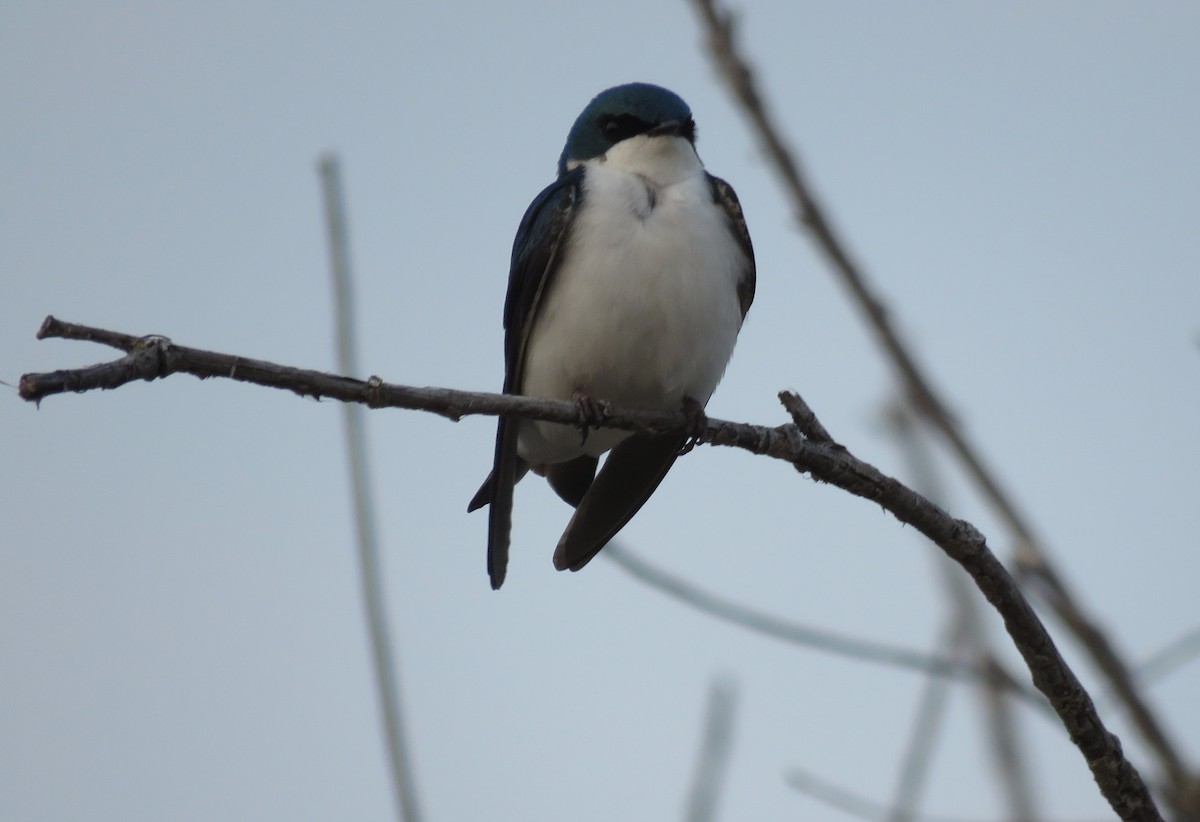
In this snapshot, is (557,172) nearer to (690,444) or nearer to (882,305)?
(690,444)

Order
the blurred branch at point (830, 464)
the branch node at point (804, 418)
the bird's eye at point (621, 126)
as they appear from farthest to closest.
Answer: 1. the bird's eye at point (621, 126)
2. the branch node at point (804, 418)
3. the blurred branch at point (830, 464)

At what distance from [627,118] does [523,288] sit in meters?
0.85

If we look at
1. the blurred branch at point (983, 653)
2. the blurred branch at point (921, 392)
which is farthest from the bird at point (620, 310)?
the blurred branch at point (921, 392)

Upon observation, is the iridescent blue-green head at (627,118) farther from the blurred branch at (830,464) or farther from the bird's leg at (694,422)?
the blurred branch at (830,464)

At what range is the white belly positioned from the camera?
4.43 metres

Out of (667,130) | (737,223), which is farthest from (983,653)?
(667,130)

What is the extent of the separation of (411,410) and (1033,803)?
143cm

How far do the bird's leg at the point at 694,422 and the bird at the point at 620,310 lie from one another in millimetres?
13

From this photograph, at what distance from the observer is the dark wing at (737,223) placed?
191 inches

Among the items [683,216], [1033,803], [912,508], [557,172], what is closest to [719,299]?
[683,216]

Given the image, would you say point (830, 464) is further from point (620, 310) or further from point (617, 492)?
point (617, 492)

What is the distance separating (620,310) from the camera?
4.44 meters

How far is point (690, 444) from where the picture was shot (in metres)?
4.31

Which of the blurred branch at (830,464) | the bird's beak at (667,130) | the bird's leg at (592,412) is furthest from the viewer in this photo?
the bird's beak at (667,130)
